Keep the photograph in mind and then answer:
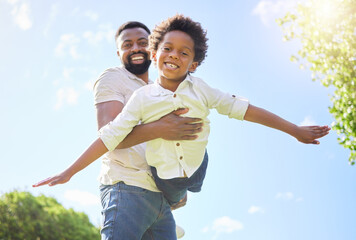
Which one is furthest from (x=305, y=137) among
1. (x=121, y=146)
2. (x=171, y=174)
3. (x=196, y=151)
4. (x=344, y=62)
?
(x=344, y=62)

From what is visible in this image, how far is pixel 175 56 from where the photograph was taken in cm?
276

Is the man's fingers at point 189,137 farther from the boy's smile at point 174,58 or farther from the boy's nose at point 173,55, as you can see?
the boy's nose at point 173,55

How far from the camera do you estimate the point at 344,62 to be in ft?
25.7

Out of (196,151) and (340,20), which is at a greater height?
(340,20)

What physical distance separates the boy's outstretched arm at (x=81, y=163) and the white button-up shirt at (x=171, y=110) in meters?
0.06

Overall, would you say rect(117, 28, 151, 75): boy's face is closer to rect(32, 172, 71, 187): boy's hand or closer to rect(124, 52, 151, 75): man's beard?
rect(124, 52, 151, 75): man's beard

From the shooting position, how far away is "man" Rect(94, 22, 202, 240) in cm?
270

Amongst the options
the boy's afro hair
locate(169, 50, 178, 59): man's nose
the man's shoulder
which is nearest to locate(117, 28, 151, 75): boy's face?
the man's shoulder

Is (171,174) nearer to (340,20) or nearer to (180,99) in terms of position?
(180,99)

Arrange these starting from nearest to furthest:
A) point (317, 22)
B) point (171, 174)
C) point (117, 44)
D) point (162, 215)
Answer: point (171, 174) < point (162, 215) < point (117, 44) < point (317, 22)

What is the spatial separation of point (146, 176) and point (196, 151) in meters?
0.39

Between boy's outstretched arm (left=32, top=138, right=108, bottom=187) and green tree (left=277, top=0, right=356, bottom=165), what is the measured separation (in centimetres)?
591

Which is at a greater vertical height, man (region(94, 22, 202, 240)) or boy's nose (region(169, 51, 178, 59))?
boy's nose (region(169, 51, 178, 59))

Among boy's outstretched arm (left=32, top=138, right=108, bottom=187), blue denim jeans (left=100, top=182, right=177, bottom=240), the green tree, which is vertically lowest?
blue denim jeans (left=100, top=182, right=177, bottom=240)
